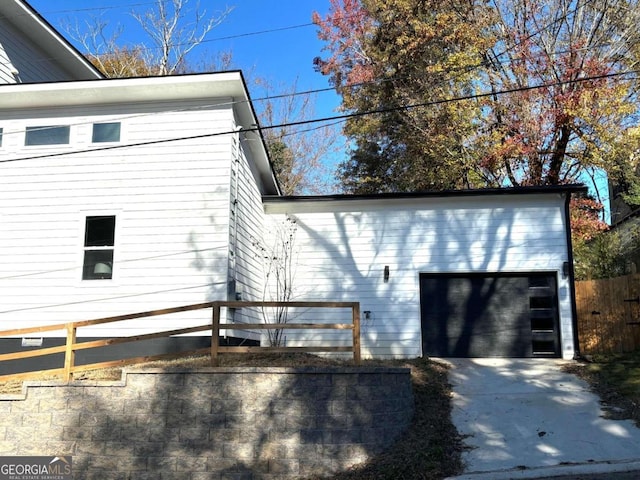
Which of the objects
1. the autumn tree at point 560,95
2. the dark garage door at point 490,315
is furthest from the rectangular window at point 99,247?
the autumn tree at point 560,95

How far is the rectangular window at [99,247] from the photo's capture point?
34.4ft

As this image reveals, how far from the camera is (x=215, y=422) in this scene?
7.21m

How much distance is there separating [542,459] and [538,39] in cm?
1762

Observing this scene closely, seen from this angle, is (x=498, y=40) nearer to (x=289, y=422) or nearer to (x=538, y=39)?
(x=538, y=39)

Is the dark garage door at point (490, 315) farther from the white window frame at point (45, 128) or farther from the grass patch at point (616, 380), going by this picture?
the white window frame at point (45, 128)

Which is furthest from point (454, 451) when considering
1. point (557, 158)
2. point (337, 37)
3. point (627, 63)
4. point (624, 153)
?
point (337, 37)

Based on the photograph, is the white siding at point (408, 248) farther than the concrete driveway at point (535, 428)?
Yes

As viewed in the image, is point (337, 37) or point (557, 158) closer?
point (557, 158)

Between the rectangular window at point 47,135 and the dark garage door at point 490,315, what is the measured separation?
8380 millimetres

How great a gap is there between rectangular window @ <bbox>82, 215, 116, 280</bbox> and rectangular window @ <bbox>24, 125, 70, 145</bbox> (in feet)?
6.00

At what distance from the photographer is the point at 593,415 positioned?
784 centimetres

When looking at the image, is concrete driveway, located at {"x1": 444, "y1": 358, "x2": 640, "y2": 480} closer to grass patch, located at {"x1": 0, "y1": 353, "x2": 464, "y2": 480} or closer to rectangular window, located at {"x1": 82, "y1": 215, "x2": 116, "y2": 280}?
grass patch, located at {"x1": 0, "y1": 353, "x2": 464, "y2": 480}

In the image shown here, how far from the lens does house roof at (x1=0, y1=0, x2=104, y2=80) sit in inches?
502

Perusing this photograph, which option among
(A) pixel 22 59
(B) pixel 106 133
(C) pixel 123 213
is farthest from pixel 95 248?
(A) pixel 22 59
